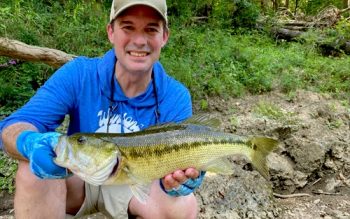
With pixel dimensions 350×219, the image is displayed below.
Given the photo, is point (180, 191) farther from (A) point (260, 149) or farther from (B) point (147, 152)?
(A) point (260, 149)

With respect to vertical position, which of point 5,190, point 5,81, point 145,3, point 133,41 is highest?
point 145,3

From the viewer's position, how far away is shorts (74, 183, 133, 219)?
264 centimetres

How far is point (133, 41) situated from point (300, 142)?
272 centimetres

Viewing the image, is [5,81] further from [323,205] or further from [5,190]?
[323,205]

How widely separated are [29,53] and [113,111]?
2.94 meters

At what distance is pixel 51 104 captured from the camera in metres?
2.45

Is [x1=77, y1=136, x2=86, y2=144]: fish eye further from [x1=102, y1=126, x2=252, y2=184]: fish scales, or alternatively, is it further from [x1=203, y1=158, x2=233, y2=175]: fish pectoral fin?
[x1=203, y1=158, x2=233, y2=175]: fish pectoral fin

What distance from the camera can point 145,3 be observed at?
2.44 m

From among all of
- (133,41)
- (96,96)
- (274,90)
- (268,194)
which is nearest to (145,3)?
(133,41)

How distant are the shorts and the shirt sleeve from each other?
0.45 m

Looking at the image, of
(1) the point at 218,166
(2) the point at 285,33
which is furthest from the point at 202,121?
(2) the point at 285,33

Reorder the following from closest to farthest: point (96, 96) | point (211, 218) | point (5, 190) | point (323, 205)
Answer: point (96, 96) < point (211, 218) < point (5, 190) < point (323, 205)

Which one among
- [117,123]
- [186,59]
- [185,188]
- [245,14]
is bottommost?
[186,59]

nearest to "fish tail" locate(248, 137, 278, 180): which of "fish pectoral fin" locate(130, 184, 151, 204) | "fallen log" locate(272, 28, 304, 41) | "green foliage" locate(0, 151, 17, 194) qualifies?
"fish pectoral fin" locate(130, 184, 151, 204)
